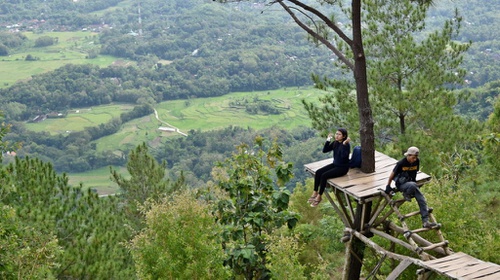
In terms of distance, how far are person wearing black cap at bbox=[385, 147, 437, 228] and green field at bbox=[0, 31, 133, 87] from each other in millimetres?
73207

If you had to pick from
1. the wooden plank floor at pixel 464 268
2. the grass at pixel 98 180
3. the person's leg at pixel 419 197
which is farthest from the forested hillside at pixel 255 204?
the grass at pixel 98 180

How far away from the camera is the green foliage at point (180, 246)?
7.38 metres

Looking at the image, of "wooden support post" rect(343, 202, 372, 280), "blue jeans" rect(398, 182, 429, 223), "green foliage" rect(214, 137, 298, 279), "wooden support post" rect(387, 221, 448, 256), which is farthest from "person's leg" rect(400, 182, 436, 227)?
"green foliage" rect(214, 137, 298, 279)

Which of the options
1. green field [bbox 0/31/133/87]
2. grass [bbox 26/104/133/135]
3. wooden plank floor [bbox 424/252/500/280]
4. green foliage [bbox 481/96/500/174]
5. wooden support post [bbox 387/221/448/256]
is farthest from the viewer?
green field [bbox 0/31/133/87]

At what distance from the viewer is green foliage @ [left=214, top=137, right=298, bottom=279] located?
727cm

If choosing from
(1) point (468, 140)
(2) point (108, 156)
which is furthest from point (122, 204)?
(2) point (108, 156)

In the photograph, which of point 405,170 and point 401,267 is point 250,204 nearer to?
point 405,170

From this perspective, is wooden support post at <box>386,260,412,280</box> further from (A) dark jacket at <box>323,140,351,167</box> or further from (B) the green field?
(B) the green field

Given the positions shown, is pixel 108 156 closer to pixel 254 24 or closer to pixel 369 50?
pixel 369 50

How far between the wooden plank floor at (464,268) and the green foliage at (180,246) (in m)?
3.30

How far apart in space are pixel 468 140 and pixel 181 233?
8636mm

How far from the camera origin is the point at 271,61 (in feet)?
251

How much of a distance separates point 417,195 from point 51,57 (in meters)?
A: 85.1

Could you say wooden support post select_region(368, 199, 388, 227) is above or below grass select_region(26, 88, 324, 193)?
above
